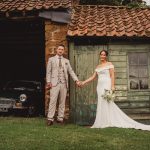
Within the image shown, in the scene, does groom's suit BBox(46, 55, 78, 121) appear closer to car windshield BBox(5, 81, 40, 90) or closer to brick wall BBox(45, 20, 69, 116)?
brick wall BBox(45, 20, 69, 116)

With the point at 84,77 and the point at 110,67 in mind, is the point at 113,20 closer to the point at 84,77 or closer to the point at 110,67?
the point at 84,77

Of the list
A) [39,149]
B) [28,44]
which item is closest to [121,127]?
[39,149]

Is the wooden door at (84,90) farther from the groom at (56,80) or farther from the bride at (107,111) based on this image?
the bride at (107,111)

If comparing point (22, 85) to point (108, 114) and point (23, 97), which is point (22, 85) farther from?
point (108, 114)

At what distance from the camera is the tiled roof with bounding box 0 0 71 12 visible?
14.8 m

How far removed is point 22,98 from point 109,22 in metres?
3.91

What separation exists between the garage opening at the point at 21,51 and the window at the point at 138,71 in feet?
12.4

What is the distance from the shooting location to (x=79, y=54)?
1472cm

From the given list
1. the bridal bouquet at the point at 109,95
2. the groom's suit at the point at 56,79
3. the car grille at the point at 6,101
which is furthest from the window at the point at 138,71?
the car grille at the point at 6,101

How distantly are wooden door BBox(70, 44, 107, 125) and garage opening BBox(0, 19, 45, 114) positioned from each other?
9.26 feet

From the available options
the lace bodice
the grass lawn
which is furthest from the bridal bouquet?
the grass lawn

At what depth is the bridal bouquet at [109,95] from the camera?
12.4 metres

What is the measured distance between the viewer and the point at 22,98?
16.2m

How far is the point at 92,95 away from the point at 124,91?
106cm
